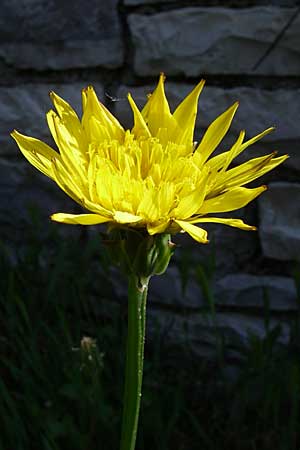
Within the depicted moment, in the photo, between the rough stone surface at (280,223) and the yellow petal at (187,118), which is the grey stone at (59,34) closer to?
the rough stone surface at (280,223)

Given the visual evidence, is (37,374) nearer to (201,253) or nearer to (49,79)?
(201,253)

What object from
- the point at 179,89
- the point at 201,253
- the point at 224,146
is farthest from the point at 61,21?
the point at 201,253

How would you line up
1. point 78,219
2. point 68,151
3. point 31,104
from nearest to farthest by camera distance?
point 78,219, point 68,151, point 31,104

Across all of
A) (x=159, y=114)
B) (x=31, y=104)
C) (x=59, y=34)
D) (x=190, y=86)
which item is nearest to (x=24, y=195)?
(x=31, y=104)

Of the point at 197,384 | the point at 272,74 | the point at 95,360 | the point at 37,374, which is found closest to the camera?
the point at 95,360

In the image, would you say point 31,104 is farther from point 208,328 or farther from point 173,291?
point 208,328

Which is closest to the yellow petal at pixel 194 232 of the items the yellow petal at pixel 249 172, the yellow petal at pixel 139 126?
the yellow petal at pixel 249 172

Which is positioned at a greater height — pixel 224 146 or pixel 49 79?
pixel 49 79
